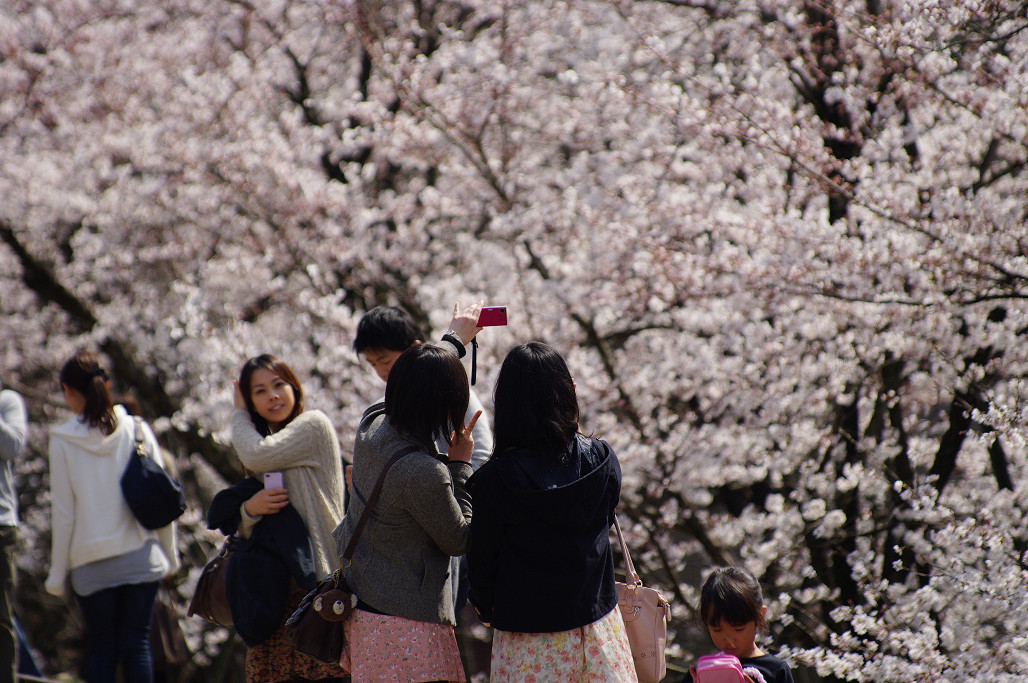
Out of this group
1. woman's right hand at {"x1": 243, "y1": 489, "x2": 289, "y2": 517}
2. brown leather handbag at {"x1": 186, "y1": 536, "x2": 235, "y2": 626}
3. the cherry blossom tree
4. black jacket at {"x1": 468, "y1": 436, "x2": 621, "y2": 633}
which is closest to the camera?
black jacket at {"x1": 468, "y1": 436, "x2": 621, "y2": 633}

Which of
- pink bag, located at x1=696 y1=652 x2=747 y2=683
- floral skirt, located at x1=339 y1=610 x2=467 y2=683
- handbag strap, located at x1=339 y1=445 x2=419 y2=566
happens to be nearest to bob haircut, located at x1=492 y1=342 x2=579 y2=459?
handbag strap, located at x1=339 y1=445 x2=419 y2=566

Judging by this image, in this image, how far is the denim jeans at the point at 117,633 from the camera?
3705 millimetres

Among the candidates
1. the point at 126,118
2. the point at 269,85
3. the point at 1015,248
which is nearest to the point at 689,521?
the point at 1015,248

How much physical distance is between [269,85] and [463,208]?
235cm

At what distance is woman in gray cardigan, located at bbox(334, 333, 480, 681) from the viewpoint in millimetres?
2404

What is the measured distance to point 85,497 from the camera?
147 inches

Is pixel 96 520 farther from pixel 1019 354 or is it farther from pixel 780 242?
pixel 1019 354

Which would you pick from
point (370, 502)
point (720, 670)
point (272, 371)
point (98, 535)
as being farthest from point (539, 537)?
point (98, 535)

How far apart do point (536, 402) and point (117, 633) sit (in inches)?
98.7

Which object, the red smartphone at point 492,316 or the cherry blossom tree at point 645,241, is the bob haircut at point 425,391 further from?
the cherry blossom tree at point 645,241

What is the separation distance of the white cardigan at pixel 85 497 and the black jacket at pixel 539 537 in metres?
2.10

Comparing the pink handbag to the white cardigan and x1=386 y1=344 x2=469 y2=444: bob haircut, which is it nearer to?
x1=386 y1=344 x2=469 y2=444: bob haircut

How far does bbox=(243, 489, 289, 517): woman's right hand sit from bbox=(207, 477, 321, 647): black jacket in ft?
0.11

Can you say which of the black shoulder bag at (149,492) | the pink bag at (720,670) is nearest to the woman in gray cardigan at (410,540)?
the pink bag at (720,670)
